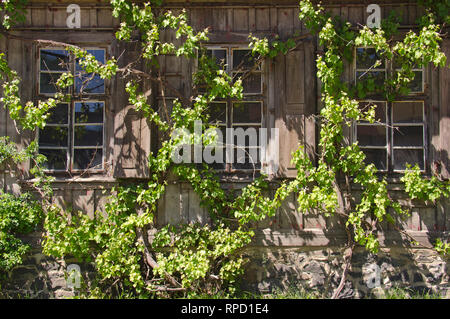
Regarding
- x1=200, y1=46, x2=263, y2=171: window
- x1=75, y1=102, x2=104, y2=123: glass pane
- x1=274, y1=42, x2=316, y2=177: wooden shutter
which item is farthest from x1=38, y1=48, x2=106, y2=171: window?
x1=274, y1=42, x2=316, y2=177: wooden shutter

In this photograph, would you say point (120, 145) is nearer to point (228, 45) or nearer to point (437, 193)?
point (228, 45)

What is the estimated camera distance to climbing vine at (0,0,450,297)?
17.6 ft

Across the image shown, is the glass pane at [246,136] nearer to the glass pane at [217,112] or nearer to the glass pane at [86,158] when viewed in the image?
the glass pane at [217,112]

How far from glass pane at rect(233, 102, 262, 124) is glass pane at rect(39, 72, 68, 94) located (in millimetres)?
2362

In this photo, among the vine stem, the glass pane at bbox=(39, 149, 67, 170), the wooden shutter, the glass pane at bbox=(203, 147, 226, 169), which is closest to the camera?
the vine stem

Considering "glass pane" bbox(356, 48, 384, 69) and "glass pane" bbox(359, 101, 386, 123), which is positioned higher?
"glass pane" bbox(356, 48, 384, 69)

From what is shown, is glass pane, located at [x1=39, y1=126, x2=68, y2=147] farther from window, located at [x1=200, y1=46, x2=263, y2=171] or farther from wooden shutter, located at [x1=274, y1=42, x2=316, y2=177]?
wooden shutter, located at [x1=274, y1=42, x2=316, y2=177]

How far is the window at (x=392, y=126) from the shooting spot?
5.84 meters

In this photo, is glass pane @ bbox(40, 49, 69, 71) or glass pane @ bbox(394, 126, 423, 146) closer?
glass pane @ bbox(394, 126, 423, 146)

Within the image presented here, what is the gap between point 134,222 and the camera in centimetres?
544

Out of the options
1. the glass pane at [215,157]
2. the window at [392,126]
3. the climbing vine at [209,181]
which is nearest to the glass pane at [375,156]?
the window at [392,126]

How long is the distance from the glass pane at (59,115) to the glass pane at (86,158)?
0.46 metres

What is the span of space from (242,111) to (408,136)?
2246 millimetres

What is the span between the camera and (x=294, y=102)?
570 cm
